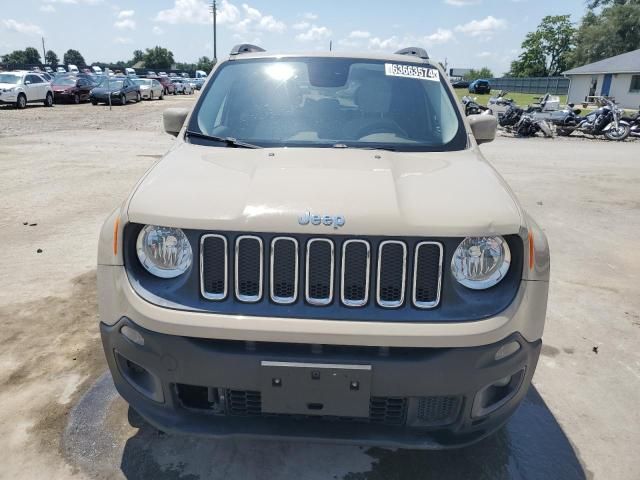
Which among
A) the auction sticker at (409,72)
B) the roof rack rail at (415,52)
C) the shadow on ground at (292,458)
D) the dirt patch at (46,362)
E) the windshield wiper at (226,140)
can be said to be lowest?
the dirt patch at (46,362)

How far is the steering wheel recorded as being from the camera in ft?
10.9

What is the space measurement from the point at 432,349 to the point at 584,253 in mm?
4674

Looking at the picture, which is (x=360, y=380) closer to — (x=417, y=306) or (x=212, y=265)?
(x=417, y=306)

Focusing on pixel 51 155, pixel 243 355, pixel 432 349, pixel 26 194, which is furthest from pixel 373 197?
pixel 51 155

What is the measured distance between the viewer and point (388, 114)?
138 inches

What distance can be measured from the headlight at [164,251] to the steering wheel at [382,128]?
147 cm

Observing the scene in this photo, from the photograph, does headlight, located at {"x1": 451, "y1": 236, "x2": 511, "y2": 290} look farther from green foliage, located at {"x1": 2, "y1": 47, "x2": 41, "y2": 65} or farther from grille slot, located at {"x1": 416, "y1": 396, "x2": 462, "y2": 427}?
green foliage, located at {"x1": 2, "y1": 47, "x2": 41, "y2": 65}

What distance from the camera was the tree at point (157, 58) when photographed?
333 feet

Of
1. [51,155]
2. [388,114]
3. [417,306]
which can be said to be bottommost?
[51,155]

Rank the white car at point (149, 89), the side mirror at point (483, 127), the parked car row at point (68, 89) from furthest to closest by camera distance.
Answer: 1. the white car at point (149, 89)
2. the parked car row at point (68, 89)
3. the side mirror at point (483, 127)

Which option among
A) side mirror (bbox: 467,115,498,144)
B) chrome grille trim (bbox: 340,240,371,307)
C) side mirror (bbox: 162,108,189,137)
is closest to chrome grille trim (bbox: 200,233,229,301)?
chrome grille trim (bbox: 340,240,371,307)

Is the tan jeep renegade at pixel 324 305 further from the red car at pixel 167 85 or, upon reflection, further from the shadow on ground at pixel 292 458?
the red car at pixel 167 85

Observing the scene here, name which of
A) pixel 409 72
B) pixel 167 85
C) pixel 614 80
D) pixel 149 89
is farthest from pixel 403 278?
pixel 614 80

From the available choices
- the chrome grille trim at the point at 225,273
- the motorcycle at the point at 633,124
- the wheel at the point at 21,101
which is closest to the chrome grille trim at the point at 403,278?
A: the chrome grille trim at the point at 225,273
